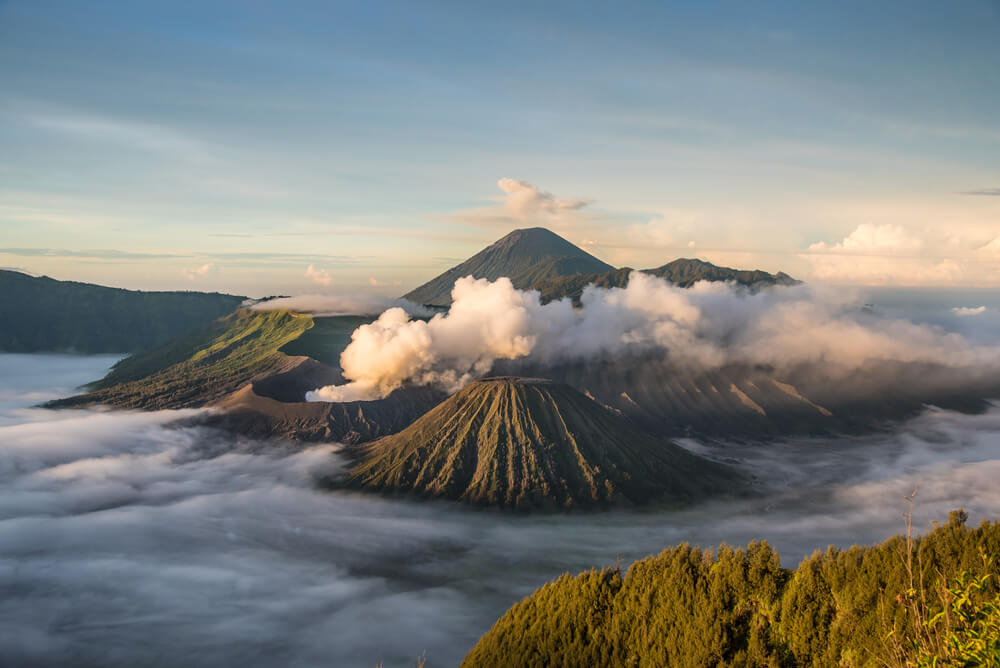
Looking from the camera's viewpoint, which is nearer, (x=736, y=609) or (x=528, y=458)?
(x=736, y=609)

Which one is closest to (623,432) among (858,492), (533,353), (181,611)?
(858,492)

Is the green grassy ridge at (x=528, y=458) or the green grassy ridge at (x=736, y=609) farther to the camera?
the green grassy ridge at (x=528, y=458)

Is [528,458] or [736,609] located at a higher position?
[736,609]

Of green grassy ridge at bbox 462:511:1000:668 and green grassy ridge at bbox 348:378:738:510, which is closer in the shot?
green grassy ridge at bbox 462:511:1000:668

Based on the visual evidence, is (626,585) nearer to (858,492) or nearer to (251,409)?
(858,492)
